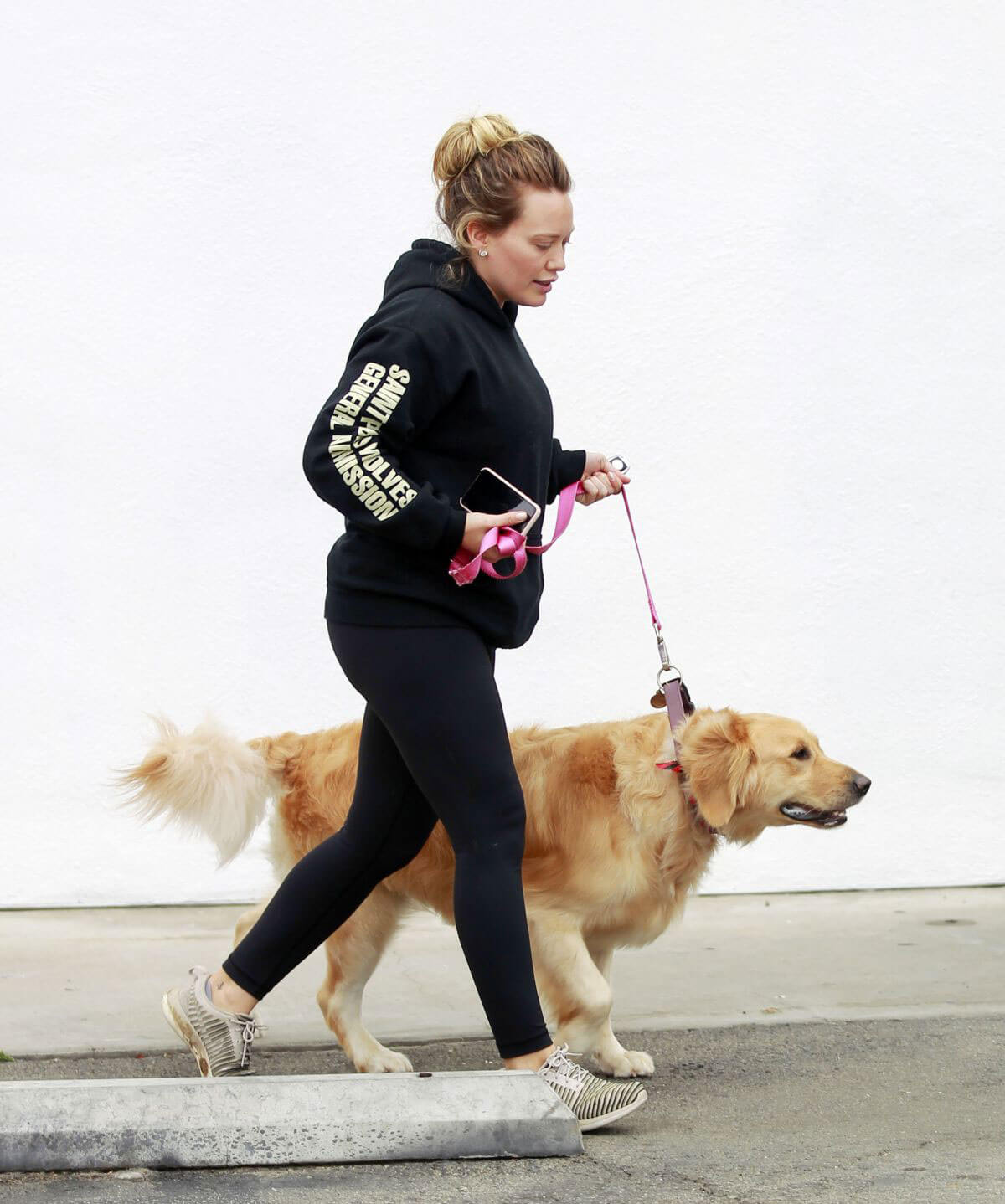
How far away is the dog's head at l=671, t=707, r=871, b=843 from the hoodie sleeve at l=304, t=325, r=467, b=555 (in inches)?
39.1

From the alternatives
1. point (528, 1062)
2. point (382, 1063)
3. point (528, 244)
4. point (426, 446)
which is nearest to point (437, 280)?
point (528, 244)

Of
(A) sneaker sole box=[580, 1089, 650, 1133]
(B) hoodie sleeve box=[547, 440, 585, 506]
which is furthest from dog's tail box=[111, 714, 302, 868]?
(A) sneaker sole box=[580, 1089, 650, 1133]

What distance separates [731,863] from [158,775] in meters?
2.52

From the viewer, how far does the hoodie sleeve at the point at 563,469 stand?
3182mm

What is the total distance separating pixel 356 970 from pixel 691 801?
902 mm

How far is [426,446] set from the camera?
274 cm

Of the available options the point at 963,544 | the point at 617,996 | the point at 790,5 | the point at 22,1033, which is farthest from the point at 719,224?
the point at 22,1033

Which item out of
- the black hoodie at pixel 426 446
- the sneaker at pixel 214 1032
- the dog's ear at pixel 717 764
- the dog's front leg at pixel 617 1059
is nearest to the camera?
the black hoodie at pixel 426 446

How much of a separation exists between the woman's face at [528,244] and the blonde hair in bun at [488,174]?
0.05 ft

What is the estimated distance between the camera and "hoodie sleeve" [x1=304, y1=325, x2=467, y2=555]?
102 inches

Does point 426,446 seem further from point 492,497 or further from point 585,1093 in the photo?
point 585,1093

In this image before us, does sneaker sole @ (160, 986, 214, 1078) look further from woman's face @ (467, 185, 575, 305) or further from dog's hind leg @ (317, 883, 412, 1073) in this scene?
woman's face @ (467, 185, 575, 305)

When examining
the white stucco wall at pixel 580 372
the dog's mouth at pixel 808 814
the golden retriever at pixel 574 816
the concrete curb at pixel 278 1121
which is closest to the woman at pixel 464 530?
the concrete curb at pixel 278 1121

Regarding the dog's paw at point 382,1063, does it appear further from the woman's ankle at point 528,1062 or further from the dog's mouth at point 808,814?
the dog's mouth at point 808,814
